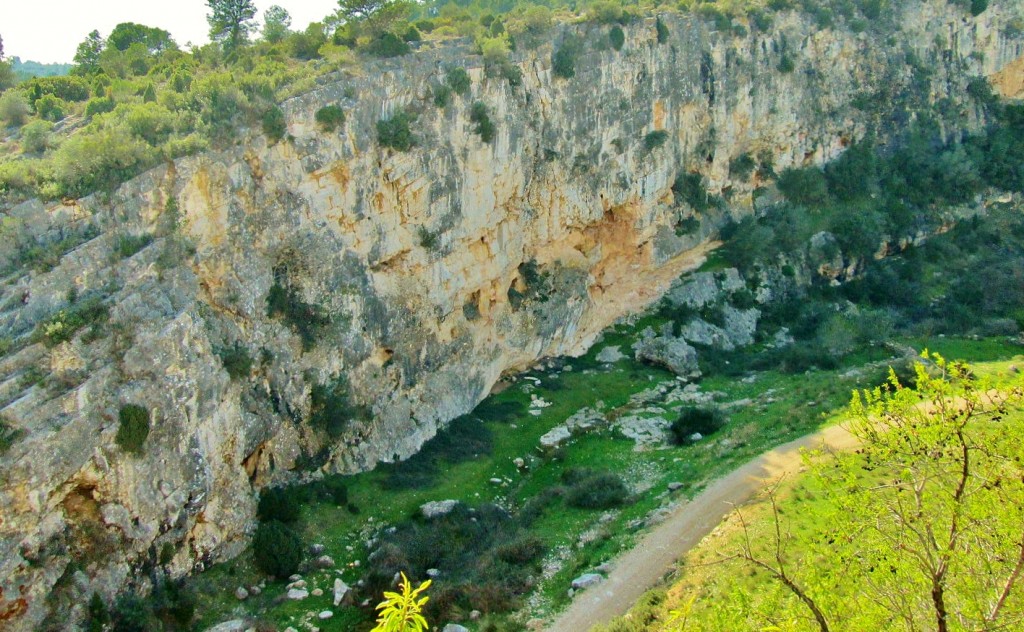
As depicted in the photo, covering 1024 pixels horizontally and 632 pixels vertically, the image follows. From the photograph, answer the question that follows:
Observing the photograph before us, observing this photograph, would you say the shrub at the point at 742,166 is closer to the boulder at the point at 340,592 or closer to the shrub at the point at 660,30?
the shrub at the point at 660,30

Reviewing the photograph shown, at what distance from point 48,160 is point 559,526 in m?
19.3

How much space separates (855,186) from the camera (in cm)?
4881

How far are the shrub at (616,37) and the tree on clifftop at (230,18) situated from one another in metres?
17.7

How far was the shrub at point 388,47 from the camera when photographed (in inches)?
1243

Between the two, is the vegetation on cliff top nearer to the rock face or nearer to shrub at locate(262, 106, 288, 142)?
shrub at locate(262, 106, 288, 142)

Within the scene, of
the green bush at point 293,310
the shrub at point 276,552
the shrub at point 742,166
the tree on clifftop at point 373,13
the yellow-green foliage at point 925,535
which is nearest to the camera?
the yellow-green foliage at point 925,535

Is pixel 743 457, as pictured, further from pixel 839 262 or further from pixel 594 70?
pixel 839 262

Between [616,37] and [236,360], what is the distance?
24217 mm

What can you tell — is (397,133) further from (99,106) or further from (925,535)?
(925,535)

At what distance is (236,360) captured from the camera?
24500 millimetres

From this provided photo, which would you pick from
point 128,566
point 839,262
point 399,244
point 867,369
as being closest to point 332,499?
point 128,566

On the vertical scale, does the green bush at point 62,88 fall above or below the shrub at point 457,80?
above

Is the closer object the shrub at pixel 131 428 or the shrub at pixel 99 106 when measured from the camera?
the shrub at pixel 131 428

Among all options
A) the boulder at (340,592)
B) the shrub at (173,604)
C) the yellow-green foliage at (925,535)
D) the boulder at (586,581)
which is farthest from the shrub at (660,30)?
the shrub at (173,604)
